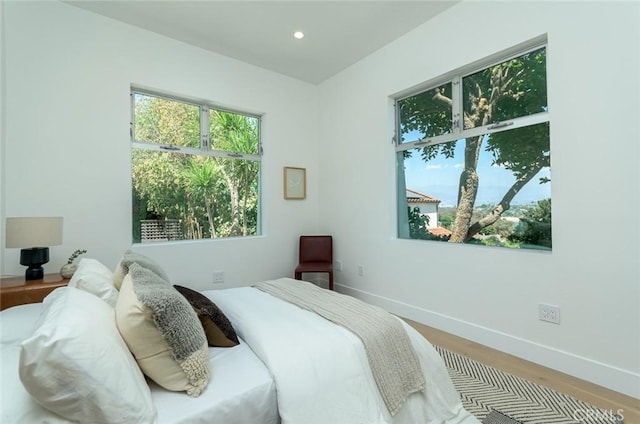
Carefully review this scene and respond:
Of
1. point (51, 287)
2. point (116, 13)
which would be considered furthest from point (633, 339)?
point (116, 13)

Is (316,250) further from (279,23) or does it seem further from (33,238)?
(33,238)

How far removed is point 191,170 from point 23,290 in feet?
5.97

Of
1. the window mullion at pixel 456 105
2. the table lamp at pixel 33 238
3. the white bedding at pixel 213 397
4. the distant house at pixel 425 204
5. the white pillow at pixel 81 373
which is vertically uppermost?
the window mullion at pixel 456 105

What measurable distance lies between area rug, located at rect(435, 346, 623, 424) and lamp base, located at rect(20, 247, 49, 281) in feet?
10.1

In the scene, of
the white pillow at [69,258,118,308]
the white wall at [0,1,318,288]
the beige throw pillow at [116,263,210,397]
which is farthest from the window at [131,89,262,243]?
the beige throw pillow at [116,263,210,397]

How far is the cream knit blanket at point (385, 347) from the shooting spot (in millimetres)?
1347

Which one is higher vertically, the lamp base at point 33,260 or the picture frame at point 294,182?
the picture frame at point 294,182

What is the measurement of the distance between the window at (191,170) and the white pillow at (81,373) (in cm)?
243

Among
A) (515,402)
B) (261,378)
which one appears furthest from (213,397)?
(515,402)

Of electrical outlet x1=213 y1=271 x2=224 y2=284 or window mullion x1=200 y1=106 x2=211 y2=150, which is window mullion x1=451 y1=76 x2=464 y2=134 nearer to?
window mullion x1=200 y1=106 x2=211 y2=150

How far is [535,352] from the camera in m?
2.25

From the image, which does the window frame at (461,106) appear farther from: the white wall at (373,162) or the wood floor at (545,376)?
the wood floor at (545,376)

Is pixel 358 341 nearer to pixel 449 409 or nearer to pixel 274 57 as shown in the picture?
pixel 449 409

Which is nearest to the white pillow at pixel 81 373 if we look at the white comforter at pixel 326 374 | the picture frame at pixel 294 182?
the white comforter at pixel 326 374
